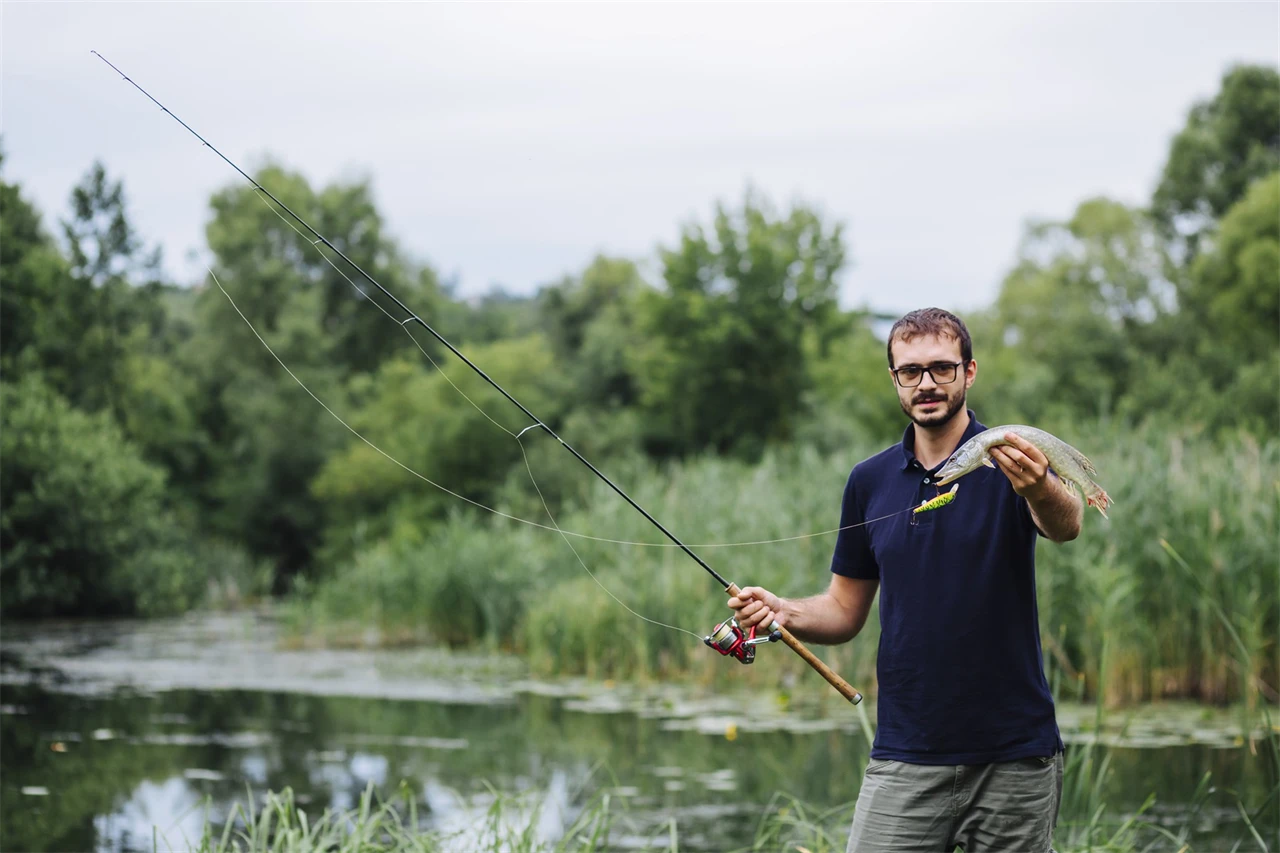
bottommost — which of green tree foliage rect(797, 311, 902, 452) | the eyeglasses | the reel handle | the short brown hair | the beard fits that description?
the reel handle

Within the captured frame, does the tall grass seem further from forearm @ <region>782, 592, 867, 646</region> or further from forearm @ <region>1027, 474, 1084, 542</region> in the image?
forearm @ <region>1027, 474, 1084, 542</region>

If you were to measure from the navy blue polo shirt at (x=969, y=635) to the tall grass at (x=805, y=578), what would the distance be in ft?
9.63

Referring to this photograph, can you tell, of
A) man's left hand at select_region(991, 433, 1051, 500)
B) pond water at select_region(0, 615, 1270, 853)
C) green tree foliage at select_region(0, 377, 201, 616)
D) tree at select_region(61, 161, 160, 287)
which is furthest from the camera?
tree at select_region(61, 161, 160, 287)

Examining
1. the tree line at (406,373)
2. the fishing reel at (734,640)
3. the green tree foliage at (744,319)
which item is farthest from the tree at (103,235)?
the fishing reel at (734,640)

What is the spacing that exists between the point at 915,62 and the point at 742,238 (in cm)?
1445

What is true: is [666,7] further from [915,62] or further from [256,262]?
[256,262]

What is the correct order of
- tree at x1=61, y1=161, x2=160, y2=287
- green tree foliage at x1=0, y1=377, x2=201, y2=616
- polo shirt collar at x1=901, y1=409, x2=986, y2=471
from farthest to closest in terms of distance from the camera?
1. tree at x1=61, y1=161, x2=160, y2=287
2. green tree foliage at x1=0, y1=377, x2=201, y2=616
3. polo shirt collar at x1=901, y1=409, x2=986, y2=471

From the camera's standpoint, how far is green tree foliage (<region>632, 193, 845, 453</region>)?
26297 mm

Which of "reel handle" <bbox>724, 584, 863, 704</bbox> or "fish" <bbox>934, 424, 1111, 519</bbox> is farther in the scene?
"reel handle" <bbox>724, 584, 863, 704</bbox>

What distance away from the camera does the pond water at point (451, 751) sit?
6.52 m

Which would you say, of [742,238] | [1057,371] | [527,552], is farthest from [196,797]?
[1057,371]

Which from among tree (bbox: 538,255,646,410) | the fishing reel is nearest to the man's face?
the fishing reel

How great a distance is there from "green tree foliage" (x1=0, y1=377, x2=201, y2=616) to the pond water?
3.08 meters

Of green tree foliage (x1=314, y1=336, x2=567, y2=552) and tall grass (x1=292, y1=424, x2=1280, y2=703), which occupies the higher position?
green tree foliage (x1=314, y1=336, x2=567, y2=552)
